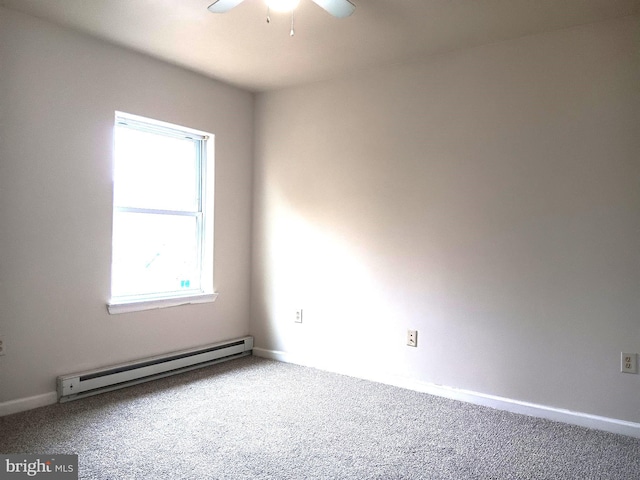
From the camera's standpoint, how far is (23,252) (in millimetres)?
2865

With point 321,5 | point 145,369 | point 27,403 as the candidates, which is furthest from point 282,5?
point 27,403

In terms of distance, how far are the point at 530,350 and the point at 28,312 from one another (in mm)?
3048

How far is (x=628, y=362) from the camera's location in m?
2.72

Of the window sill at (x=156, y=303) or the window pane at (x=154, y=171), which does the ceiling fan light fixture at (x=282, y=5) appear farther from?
the window sill at (x=156, y=303)

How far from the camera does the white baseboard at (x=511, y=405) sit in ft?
9.00

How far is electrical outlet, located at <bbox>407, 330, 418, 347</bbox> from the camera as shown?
3480 mm

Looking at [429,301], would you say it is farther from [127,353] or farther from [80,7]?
[80,7]

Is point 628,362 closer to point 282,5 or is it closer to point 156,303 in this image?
point 282,5

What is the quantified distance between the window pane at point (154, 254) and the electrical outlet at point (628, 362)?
3066 mm

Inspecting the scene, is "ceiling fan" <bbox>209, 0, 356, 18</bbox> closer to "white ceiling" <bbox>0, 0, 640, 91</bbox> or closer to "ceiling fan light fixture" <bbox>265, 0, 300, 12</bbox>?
"ceiling fan light fixture" <bbox>265, 0, 300, 12</bbox>

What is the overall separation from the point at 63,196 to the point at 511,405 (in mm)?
3094

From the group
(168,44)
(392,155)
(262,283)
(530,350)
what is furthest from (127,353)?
(530,350)

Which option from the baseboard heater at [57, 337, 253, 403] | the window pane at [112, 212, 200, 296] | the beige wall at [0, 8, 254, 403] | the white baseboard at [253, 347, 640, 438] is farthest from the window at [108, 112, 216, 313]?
the white baseboard at [253, 347, 640, 438]

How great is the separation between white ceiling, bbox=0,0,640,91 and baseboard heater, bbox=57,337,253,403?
2.19 metres
